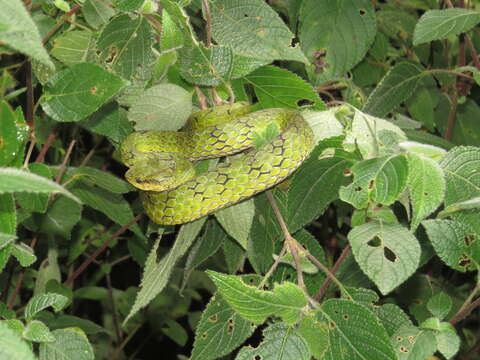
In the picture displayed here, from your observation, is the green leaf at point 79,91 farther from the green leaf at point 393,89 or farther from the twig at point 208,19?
the green leaf at point 393,89

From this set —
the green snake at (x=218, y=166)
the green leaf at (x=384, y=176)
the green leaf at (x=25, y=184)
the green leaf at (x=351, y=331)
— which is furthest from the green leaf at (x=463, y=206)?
the green leaf at (x=25, y=184)

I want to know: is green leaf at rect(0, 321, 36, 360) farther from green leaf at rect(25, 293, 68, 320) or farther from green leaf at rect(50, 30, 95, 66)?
green leaf at rect(50, 30, 95, 66)

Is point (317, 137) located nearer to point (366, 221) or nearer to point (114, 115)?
point (366, 221)

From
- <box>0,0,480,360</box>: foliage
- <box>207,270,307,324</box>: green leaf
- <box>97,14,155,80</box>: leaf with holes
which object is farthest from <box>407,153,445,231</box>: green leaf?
<box>97,14,155,80</box>: leaf with holes

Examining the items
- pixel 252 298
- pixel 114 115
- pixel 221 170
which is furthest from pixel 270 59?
pixel 252 298

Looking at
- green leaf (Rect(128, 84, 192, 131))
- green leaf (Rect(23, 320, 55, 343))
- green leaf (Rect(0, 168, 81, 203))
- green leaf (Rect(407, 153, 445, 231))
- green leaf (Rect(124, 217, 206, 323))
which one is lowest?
green leaf (Rect(124, 217, 206, 323))

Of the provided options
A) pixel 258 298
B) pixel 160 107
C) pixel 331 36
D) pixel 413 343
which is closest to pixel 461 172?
pixel 413 343
